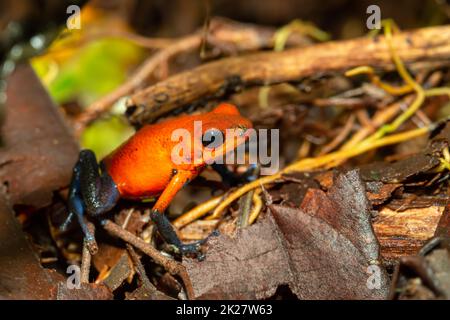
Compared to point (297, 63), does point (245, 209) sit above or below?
below

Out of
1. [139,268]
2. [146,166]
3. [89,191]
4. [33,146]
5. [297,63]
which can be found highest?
[297,63]

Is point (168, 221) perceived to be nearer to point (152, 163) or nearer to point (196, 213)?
point (196, 213)

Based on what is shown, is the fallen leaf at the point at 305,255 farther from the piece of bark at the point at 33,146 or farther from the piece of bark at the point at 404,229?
the piece of bark at the point at 33,146

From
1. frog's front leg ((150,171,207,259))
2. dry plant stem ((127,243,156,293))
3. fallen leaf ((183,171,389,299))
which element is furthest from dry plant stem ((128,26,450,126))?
fallen leaf ((183,171,389,299))

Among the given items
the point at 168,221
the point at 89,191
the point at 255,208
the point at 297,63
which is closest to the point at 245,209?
the point at 255,208
